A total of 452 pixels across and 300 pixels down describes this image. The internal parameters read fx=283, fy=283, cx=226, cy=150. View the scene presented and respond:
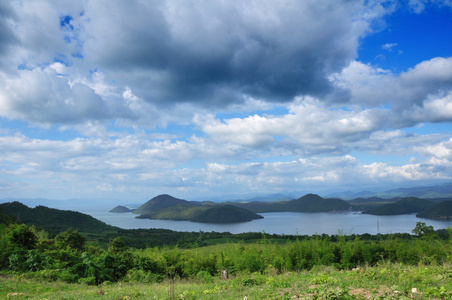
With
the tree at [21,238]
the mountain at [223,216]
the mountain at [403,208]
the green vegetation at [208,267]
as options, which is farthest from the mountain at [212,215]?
the green vegetation at [208,267]

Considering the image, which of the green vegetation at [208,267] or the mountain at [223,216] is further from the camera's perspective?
the mountain at [223,216]

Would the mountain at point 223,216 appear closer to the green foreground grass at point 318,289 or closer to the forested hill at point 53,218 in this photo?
the forested hill at point 53,218

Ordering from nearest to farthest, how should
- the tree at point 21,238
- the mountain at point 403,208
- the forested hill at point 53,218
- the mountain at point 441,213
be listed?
the tree at point 21,238 < the forested hill at point 53,218 < the mountain at point 441,213 < the mountain at point 403,208

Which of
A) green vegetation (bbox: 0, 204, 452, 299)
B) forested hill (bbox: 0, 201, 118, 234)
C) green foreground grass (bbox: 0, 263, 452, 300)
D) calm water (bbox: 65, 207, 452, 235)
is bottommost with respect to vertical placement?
calm water (bbox: 65, 207, 452, 235)

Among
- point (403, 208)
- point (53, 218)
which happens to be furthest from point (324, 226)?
point (53, 218)

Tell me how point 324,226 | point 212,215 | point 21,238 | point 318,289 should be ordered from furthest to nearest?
1. point 212,215
2. point 324,226
3. point 21,238
4. point 318,289

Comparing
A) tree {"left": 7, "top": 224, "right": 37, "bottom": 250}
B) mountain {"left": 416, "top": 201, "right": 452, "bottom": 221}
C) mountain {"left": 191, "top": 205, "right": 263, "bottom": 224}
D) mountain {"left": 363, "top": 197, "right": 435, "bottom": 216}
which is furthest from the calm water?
tree {"left": 7, "top": 224, "right": 37, "bottom": 250}

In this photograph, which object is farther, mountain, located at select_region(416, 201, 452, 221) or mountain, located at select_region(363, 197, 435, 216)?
mountain, located at select_region(363, 197, 435, 216)

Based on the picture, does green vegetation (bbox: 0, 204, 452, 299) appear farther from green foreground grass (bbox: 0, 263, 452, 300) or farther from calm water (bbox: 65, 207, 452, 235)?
calm water (bbox: 65, 207, 452, 235)

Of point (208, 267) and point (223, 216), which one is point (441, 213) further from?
point (208, 267)

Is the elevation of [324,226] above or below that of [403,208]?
below

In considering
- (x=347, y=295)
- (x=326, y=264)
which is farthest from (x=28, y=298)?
(x=326, y=264)

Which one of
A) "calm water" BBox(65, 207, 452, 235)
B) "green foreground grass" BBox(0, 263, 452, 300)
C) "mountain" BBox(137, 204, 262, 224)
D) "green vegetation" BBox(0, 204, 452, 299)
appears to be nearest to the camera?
"green foreground grass" BBox(0, 263, 452, 300)

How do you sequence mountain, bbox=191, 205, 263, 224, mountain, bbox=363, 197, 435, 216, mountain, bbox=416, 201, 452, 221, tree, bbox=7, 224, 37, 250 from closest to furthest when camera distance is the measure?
tree, bbox=7, 224, 37, 250 < mountain, bbox=416, 201, 452, 221 < mountain, bbox=363, 197, 435, 216 < mountain, bbox=191, 205, 263, 224
